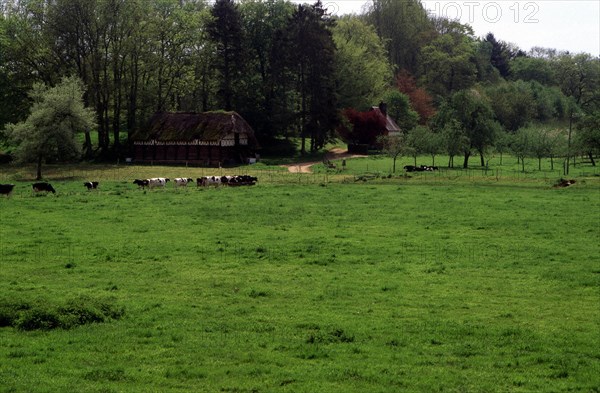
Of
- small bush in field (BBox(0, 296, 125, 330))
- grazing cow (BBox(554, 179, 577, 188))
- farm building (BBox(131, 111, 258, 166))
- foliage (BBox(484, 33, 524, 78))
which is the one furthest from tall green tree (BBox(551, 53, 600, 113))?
small bush in field (BBox(0, 296, 125, 330))

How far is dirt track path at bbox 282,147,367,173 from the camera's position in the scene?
55.4 meters

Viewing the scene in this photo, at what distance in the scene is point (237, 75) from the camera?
68.3m

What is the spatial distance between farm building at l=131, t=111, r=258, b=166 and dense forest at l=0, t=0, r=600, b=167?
3416mm

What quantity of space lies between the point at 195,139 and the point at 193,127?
1771 mm

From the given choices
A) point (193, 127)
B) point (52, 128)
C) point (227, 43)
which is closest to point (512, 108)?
point (227, 43)

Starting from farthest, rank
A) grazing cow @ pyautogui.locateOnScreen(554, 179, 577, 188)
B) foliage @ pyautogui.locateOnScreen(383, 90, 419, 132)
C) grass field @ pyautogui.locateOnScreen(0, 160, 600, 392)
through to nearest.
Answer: foliage @ pyautogui.locateOnScreen(383, 90, 419, 132), grazing cow @ pyautogui.locateOnScreen(554, 179, 577, 188), grass field @ pyautogui.locateOnScreen(0, 160, 600, 392)

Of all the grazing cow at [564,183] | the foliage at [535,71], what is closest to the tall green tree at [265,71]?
the grazing cow at [564,183]

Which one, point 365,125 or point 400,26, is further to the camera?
point 400,26

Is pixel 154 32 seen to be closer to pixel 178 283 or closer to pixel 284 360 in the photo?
pixel 178 283

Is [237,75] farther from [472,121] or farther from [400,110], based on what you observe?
[400,110]

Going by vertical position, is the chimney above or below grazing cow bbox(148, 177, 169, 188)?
above

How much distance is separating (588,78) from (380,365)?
421ft

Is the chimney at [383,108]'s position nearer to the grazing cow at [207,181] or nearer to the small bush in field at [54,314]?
the grazing cow at [207,181]

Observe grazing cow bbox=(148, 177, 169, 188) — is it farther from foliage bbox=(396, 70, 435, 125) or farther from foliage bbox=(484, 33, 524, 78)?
foliage bbox=(484, 33, 524, 78)
